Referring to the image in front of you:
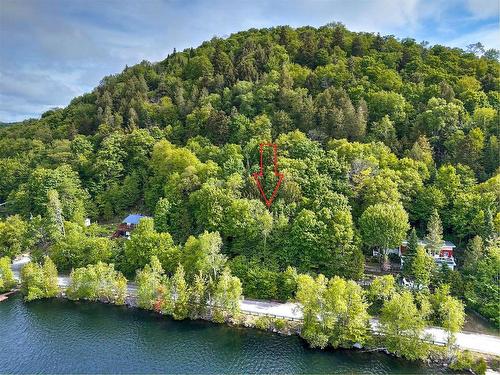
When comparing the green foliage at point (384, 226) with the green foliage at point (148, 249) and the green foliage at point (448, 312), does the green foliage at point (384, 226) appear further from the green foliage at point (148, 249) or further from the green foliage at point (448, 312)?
the green foliage at point (148, 249)

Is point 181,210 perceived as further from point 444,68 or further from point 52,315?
point 444,68

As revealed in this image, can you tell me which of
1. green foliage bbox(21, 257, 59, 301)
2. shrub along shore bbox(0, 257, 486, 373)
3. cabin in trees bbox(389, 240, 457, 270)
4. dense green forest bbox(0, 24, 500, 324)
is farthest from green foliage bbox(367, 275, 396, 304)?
green foliage bbox(21, 257, 59, 301)

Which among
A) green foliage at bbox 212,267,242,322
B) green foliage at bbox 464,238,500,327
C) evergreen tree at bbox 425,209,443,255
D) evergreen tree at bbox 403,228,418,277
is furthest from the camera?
evergreen tree at bbox 425,209,443,255

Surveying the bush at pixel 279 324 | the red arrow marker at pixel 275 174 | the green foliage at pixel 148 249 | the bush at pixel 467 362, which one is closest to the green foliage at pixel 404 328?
the bush at pixel 467 362

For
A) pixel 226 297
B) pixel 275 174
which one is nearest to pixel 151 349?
pixel 226 297

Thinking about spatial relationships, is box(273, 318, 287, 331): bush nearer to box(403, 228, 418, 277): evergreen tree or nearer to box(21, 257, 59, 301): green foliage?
box(403, 228, 418, 277): evergreen tree

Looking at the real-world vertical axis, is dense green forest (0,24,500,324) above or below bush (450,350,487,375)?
above
